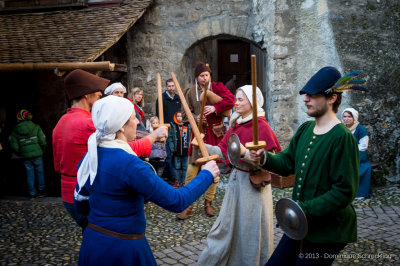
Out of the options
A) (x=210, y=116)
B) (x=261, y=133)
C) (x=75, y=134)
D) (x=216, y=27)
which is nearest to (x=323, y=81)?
(x=261, y=133)

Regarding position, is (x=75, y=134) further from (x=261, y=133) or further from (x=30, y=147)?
(x=30, y=147)

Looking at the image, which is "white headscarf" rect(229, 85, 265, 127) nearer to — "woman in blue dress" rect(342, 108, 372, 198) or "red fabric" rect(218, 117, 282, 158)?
"red fabric" rect(218, 117, 282, 158)

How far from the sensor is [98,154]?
1986mm

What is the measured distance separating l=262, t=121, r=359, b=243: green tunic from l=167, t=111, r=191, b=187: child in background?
15.4ft

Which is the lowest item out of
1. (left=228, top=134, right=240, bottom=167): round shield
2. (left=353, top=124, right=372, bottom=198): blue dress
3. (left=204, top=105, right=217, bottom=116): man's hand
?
(left=353, top=124, right=372, bottom=198): blue dress

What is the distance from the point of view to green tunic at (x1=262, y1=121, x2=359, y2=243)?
1.99 meters

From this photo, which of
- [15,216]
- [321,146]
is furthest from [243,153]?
[15,216]

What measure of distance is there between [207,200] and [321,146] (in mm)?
3175

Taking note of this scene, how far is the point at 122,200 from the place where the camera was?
1.93 meters

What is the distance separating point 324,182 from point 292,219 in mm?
312

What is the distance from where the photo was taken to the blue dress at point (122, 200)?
6.15ft

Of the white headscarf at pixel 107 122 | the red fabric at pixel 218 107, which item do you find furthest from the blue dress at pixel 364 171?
the white headscarf at pixel 107 122

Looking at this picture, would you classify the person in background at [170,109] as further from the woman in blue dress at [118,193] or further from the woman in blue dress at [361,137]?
the woman in blue dress at [118,193]

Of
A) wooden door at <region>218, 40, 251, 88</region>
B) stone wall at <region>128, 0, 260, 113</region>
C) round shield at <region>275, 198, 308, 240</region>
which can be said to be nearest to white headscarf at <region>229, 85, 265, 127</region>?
round shield at <region>275, 198, 308, 240</region>
